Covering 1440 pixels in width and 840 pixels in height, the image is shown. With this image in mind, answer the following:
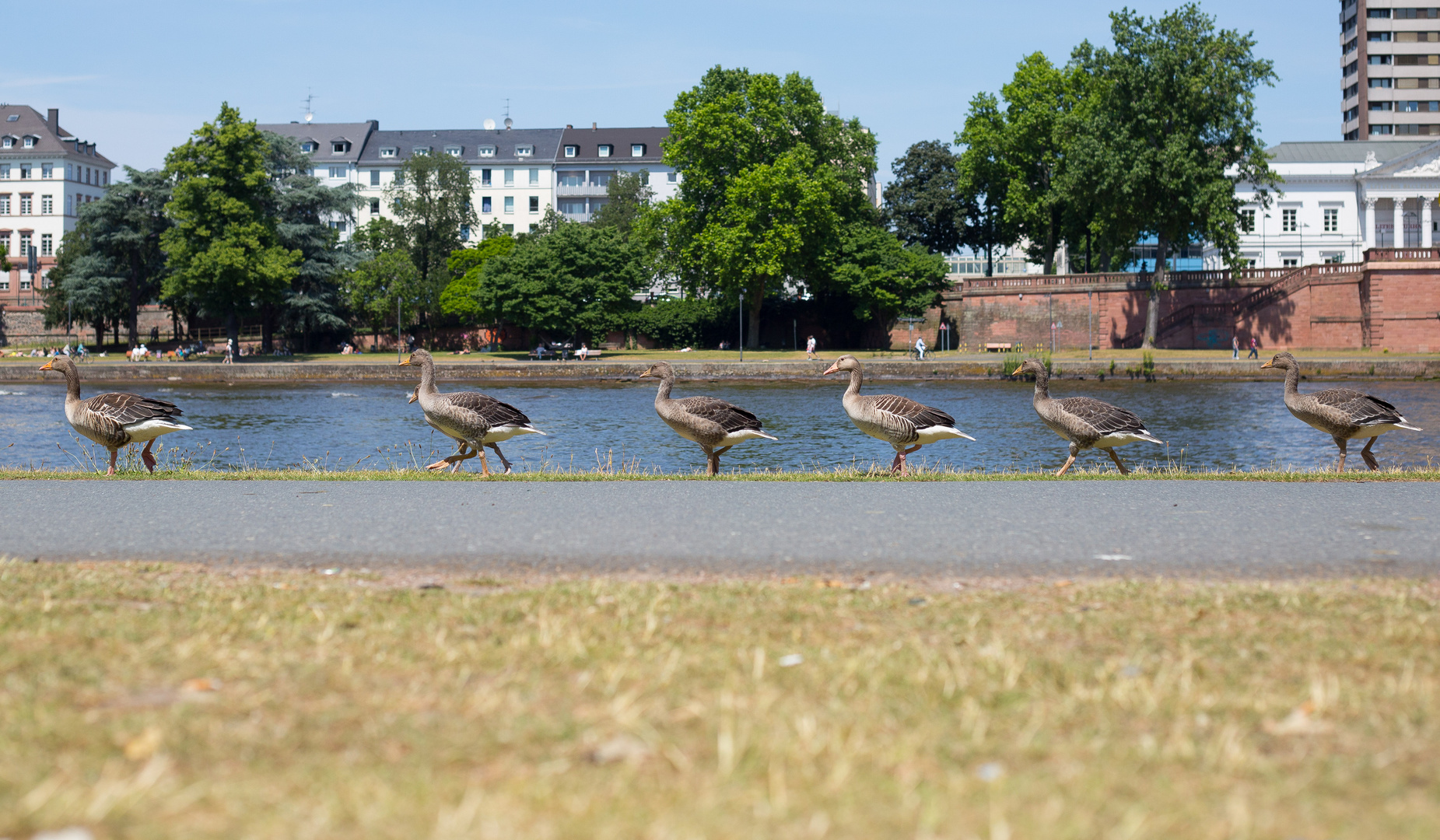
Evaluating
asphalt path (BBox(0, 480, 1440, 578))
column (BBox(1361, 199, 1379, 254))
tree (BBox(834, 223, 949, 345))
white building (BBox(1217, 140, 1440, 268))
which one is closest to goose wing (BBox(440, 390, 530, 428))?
asphalt path (BBox(0, 480, 1440, 578))

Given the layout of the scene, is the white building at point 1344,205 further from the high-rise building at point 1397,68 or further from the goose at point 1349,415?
the goose at point 1349,415

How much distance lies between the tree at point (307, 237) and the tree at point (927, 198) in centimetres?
4058

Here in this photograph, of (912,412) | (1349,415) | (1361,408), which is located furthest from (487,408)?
(1361,408)

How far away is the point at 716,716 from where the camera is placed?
13.5 feet

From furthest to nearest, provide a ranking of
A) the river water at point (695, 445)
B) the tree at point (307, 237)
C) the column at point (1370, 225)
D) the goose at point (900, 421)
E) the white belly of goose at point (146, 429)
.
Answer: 1. the column at point (1370, 225)
2. the tree at point (307, 237)
3. the river water at point (695, 445)
4. the white belly of goose at point (146, 429)
5. the goose at point (900, 421)

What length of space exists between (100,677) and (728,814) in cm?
266

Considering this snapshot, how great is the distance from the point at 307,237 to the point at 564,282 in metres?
18.5

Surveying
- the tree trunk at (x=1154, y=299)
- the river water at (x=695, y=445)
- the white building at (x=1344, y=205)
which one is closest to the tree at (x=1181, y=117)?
the tree trunk at (x=1154, y=299)

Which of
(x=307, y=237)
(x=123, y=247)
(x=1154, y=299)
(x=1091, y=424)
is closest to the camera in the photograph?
(x=1091, y=424)

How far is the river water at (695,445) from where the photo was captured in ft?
84.9

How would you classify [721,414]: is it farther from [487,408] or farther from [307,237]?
[307,237]

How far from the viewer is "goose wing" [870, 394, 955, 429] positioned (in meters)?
15.6

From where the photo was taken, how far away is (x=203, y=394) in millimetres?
56062

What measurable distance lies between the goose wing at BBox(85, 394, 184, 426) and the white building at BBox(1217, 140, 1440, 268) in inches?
3784
